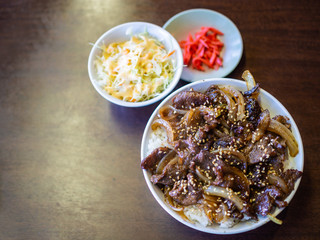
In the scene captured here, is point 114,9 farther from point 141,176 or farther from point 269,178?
point 269,178

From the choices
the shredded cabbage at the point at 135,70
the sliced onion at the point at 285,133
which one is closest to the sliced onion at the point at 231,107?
the sliced onion at the point at 285,133

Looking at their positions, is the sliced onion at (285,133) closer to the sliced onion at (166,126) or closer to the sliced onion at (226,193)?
the sliced onion at (226,193)

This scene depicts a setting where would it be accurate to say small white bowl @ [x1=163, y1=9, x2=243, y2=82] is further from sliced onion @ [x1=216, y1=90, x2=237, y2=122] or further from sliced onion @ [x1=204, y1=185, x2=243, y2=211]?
sliced onion @ [x1=204, y1=185, x2=243, y2=211]

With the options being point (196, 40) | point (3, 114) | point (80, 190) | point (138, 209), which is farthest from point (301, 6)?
point (3, 114)

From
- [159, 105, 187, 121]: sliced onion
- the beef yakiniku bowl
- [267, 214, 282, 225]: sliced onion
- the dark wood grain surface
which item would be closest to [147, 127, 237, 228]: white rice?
the beef yakiniku bowl

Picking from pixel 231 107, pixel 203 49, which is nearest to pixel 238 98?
pixel 231 107

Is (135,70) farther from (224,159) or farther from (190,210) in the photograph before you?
(190,210)
